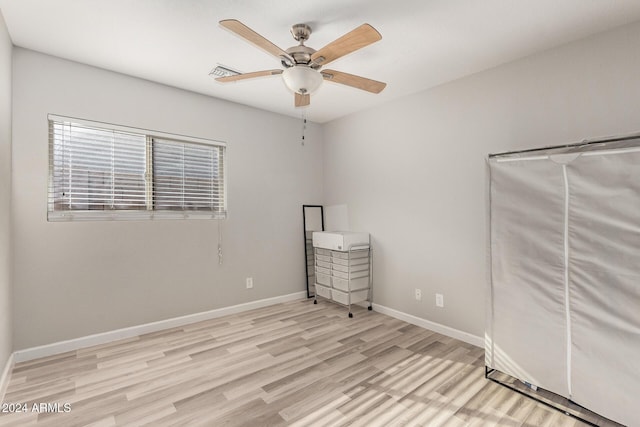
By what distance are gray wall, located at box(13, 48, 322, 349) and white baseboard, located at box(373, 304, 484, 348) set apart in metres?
1.23

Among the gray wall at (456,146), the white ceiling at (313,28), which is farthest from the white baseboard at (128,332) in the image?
the white ceiling at (313,28)

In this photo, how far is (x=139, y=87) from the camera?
9.71 feet

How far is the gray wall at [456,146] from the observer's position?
2.16m

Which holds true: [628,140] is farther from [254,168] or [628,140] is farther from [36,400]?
[36,400]

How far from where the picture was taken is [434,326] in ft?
10.2

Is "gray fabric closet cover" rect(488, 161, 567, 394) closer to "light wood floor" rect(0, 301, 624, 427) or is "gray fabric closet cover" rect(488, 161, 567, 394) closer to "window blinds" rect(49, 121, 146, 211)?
"light wood floor" rect(0, 301, 624, 427)

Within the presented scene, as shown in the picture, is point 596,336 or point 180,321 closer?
point 596,336

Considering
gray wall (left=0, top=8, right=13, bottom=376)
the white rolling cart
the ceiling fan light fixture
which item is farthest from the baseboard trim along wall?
the ceiling fan light fixture

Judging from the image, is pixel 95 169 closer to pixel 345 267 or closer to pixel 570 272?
pixel 345 267

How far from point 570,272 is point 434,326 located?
154 cm

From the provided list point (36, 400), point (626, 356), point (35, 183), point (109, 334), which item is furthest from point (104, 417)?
point (626, 356)

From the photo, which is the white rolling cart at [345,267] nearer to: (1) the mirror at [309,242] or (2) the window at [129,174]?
(1) the mirror at [309,242]

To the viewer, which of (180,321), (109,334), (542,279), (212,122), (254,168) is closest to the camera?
(542,279)

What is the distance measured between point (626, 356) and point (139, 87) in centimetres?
414
